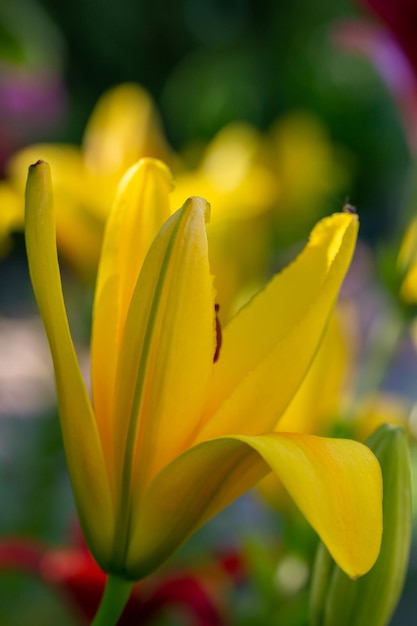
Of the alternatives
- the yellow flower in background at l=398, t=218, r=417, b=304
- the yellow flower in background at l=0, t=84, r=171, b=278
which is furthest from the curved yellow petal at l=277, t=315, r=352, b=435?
the yellow flower in background at l=0, t=84, r=171, b=278

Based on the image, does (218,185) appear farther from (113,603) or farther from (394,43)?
(113,603)

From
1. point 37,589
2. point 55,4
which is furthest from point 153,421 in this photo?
point 55,4

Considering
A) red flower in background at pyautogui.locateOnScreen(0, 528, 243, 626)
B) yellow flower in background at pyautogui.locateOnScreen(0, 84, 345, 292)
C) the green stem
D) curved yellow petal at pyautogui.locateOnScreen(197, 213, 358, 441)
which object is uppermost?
curved yellow petal at pyautogui.locateOnScreen(197, 213, 358, 441)

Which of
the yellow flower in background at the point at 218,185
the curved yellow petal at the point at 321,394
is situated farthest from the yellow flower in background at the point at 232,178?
the curved yellow petal at the point at 321,394

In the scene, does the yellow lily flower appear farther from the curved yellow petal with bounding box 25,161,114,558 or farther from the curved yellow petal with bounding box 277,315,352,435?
the curved yellow petal with bounding box 277,315,352,435

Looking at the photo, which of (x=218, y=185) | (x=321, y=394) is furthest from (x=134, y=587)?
(x=218, y=185)

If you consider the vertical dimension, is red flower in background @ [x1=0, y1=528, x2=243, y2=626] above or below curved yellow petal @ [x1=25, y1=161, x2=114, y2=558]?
below

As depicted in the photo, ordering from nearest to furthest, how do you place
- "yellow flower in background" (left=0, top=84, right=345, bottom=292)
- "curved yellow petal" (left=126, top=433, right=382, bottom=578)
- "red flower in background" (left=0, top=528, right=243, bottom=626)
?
"curved yellow petal" (left=126, top=433, right=382, bottom=578), "red flower in background" (left=0, top=528, right=243, bottom=626), "yellow flower in background" (left=0, top=84, right=345, bottom=292)
